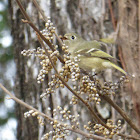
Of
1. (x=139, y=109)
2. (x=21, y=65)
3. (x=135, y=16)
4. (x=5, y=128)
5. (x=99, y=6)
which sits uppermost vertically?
(x=99, y=6)

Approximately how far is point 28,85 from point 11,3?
3.11ft

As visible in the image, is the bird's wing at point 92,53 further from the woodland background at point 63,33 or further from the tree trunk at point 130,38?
the woodland background at point 63,33

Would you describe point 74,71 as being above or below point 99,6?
below

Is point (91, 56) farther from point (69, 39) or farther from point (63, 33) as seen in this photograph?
point (63, 33)

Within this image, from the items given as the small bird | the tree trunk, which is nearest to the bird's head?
the small bird

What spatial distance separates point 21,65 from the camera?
2.69 metres

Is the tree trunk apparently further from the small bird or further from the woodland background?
the small bird

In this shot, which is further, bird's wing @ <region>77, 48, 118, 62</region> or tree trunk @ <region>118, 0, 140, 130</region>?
tree trunk @ <region>118, 0, 140, 130</region>

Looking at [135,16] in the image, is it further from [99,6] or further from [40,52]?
[40,52]

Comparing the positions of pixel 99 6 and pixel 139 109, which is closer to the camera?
pixel 139 109

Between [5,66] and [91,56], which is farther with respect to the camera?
[5,66]

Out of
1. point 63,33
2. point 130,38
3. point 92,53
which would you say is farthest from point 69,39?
point 63,33

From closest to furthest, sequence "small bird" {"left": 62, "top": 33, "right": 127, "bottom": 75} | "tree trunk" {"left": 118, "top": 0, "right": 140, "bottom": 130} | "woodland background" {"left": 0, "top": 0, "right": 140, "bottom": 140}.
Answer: "small bird" {"left": 62, "top": 33, "right": 127, "bottom": 75}
"tree trunk" {"left": 118, "top": 0, "right": 140, "bottom": 130}
"woodland background" {"left": 0, "top": 0, "right": 140, "bottom": 140}

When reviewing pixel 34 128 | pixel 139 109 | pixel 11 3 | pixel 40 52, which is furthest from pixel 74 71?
pixel 11 3
